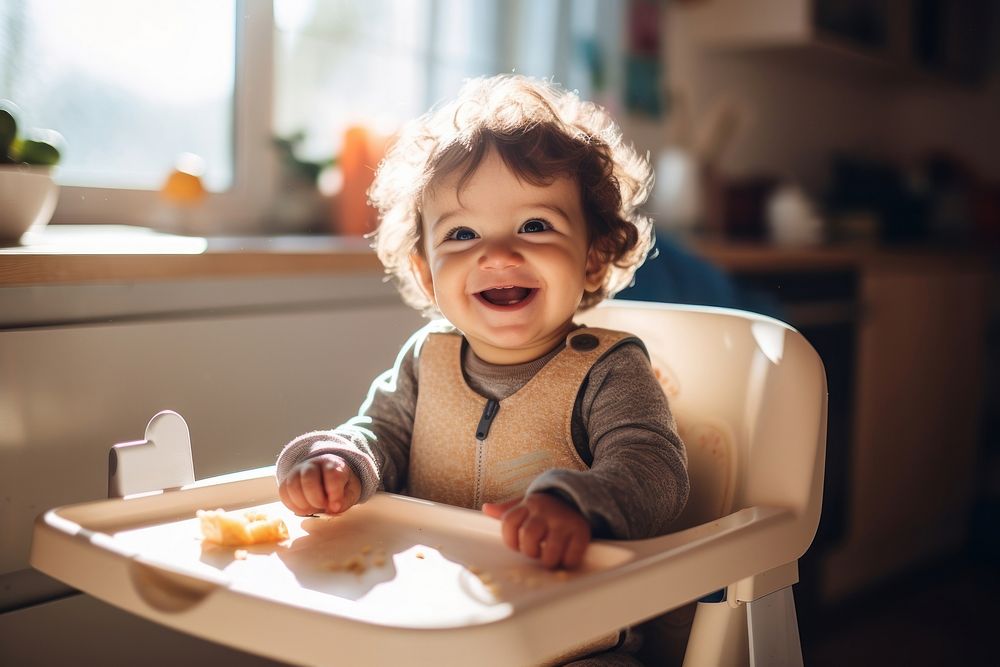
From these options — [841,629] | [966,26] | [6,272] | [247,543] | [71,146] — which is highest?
[966,26]

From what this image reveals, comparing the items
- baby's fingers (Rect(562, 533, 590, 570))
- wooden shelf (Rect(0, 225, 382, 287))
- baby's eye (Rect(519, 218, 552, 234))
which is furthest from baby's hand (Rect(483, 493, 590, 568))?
wooden shelf (Rect(0, 225, 382, 287))

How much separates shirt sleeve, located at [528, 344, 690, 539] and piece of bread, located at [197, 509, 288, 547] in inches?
8.1

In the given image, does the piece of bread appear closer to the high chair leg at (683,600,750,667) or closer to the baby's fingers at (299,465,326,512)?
the baby's fingers at (299,465,326,512)

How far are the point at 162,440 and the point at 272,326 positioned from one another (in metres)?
0.53

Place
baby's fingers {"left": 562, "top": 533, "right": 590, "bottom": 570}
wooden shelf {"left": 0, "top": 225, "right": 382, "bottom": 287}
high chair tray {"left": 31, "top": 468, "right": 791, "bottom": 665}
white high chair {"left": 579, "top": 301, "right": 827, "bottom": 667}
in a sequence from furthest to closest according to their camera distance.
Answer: wooden shelf {"left": 0, "top": 225, "right": 382, "bottom": 287}
white high chair {"left": 579, "top": 301, "right": 827, "bottom": 667}
baby's fingers {"left": 562, "top": 533, "right": 590, "bottom": 570}
high chair tray {"left": 31, "top": 468, "right": 791, "bottom": 665}

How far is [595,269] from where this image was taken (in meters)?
1.05

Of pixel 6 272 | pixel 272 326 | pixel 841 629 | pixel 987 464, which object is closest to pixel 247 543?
pixel 6 272

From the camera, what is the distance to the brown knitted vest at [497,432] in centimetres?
91

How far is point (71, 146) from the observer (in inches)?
63.3

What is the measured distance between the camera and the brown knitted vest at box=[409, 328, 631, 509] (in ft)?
2.99

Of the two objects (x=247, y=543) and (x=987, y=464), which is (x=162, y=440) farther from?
(x=987, y=464)

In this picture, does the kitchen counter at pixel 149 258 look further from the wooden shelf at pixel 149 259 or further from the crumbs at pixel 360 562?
the crumbs at pixel 360 562

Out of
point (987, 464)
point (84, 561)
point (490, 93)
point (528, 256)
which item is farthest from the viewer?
point (987, 464)

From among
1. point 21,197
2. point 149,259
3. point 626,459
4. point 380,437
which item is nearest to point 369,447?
point 380,437
